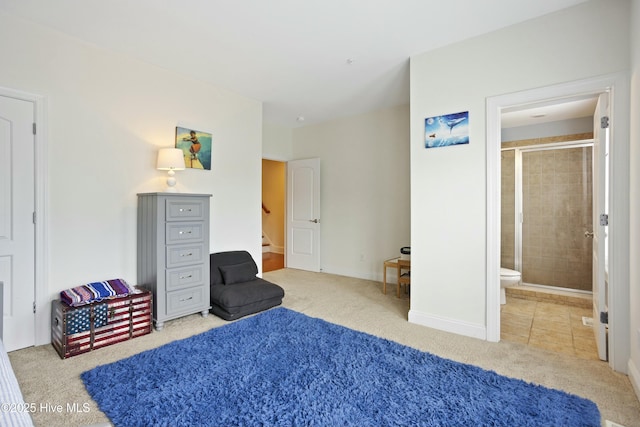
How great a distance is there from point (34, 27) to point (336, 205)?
168 inches

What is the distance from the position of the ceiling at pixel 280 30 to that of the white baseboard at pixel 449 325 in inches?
106

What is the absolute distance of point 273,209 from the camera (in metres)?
7.90

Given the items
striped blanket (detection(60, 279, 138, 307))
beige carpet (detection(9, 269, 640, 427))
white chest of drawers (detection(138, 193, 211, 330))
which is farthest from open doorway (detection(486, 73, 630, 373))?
striped blanket (detection(60, 279, 138, 307))

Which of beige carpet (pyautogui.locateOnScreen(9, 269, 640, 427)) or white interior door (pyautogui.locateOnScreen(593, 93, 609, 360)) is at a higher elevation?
white interior door (pyautogui.locateOnScreen(593, 93, 609, 360))

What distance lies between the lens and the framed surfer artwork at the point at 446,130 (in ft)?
9.58

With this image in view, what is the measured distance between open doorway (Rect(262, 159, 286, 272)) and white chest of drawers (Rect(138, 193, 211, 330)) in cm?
426

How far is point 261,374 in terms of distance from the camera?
216 cm

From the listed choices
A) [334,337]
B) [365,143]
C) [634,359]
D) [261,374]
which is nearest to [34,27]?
[261,374]

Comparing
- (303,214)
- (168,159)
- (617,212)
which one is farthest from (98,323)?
(617,212)

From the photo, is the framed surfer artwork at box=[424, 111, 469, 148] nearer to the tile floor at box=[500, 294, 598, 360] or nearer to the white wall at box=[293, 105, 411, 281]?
the white wall at box=[293, 105, 411, 281]

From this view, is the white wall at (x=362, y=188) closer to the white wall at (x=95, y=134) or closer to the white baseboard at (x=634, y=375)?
the white wall at (x=95, y=134)

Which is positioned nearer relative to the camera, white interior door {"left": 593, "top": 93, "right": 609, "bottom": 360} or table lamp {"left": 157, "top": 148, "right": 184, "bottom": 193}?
white interior door {"left": 593, "top": 93, "right": 609, "bottom": 360}

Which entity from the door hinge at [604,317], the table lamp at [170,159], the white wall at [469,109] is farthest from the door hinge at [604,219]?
the table lamp at [170,159]

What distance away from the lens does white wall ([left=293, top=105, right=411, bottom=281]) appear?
484 centimetres
